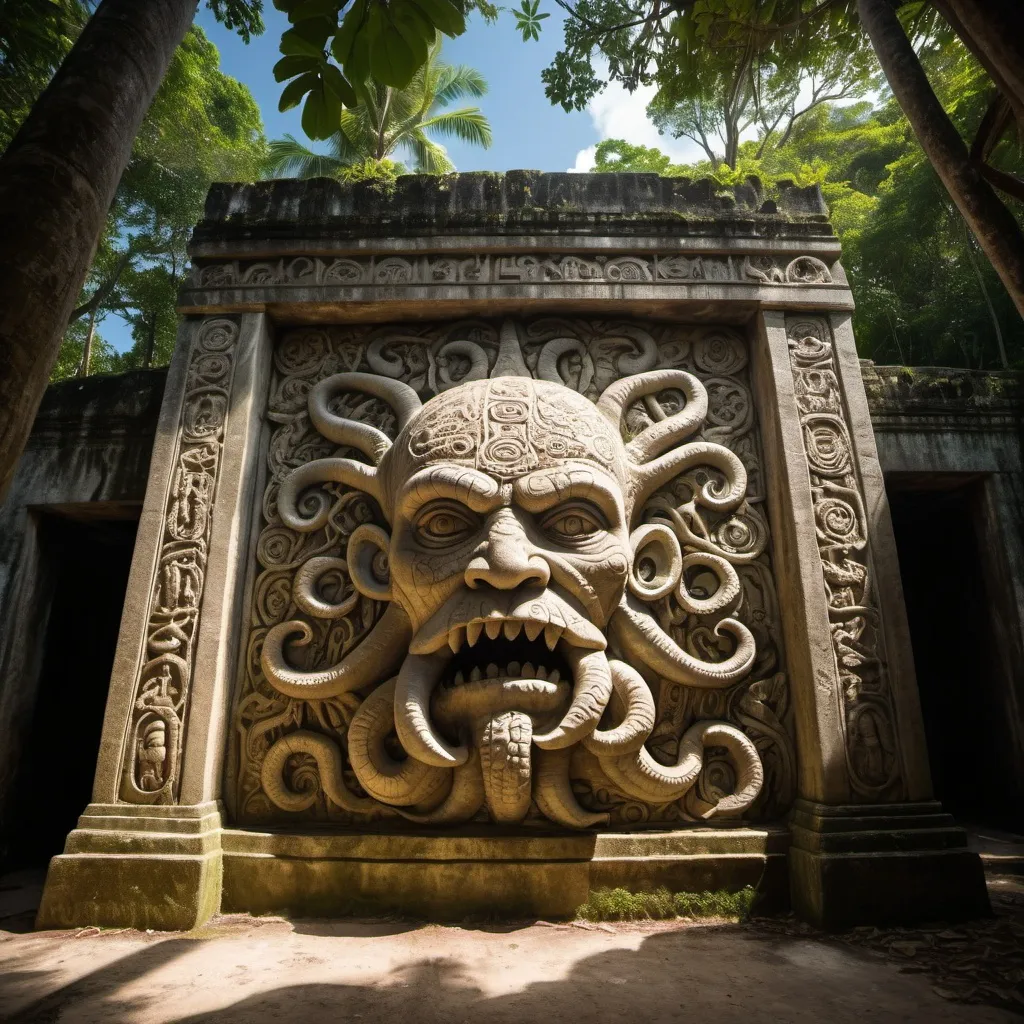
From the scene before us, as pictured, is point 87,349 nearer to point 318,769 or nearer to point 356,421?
point 356,421

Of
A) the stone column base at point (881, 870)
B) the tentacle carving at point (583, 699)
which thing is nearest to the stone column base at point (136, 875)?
the tentacle carving at point (583, 699)

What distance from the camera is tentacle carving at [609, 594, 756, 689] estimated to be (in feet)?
14.5

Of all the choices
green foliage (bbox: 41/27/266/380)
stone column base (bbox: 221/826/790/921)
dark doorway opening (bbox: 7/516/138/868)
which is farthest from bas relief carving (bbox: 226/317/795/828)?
green foliage (bbox: 41/27/266/380)

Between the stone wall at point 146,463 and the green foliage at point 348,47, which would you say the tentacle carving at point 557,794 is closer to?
the green foliage at point 348,47

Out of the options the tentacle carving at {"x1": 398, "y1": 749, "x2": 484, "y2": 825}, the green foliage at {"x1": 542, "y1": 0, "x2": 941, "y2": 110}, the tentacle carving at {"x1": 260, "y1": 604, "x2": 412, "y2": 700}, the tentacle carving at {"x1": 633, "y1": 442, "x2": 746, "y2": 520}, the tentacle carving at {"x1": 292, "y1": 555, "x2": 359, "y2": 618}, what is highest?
the green foliage at {"x1": 542, "y1": 0, "x2": 941, "y2": 110}

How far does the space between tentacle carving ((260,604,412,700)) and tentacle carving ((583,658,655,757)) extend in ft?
4.57

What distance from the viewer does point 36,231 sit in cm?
150

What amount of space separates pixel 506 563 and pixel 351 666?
1339mm

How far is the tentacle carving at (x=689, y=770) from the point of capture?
4.18 m

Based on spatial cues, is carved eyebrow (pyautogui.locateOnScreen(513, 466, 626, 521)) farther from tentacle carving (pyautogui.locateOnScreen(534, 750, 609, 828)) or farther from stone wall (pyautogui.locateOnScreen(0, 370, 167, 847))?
stone wall (pyautogui.locateOnScreen(0, 370, 167, 847))

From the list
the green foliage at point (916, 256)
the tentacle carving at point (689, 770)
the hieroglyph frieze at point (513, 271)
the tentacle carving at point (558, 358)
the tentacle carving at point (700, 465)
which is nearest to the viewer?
the tentacle carving at point (689, 770)

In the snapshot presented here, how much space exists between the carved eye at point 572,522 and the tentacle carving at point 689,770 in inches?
55.1

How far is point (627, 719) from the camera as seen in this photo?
163 inches

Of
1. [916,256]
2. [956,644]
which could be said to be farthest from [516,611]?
[916,256]
